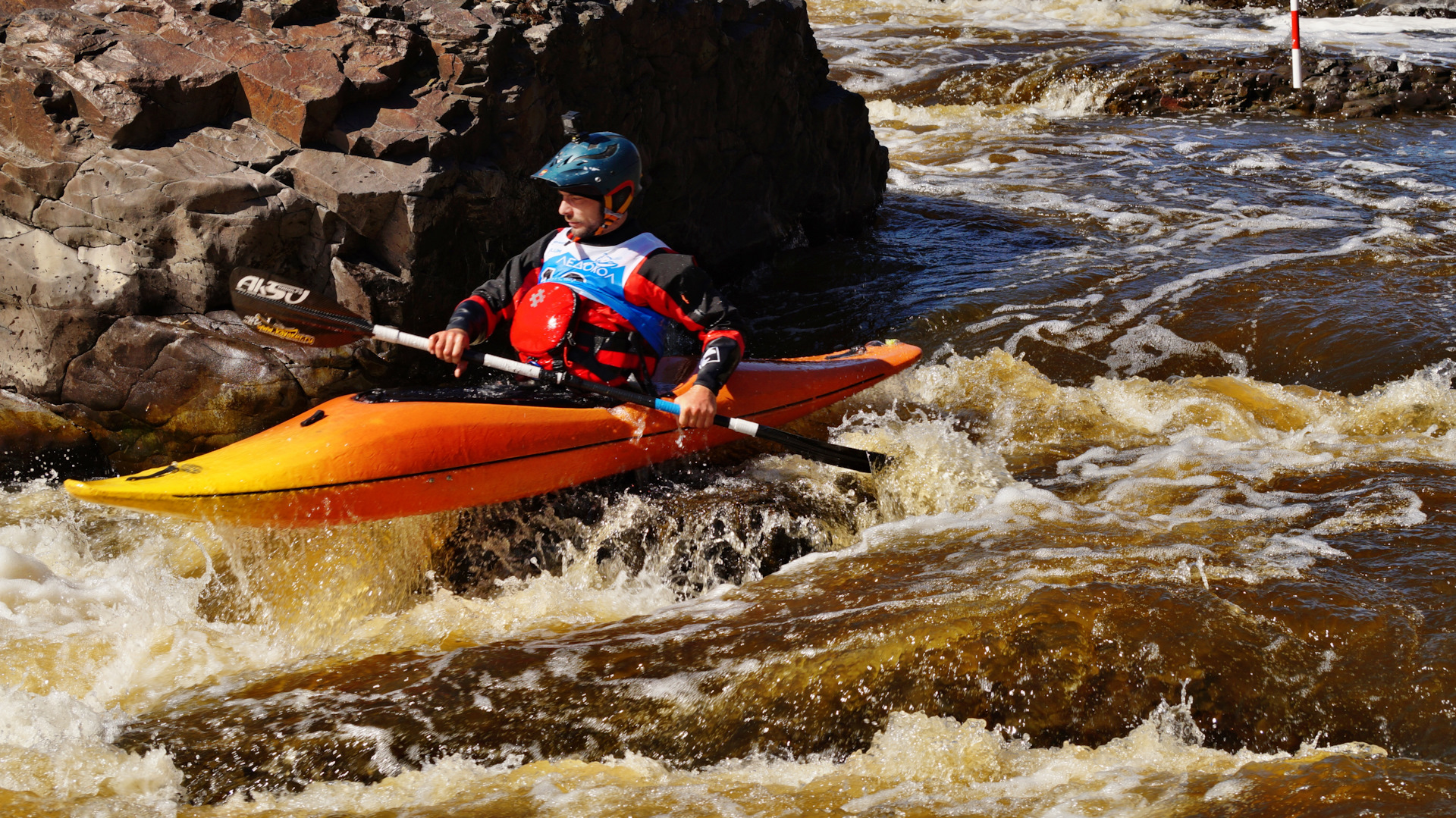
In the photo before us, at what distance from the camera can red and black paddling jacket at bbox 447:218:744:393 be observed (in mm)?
3777

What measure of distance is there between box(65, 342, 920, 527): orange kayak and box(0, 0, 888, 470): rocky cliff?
0.84m

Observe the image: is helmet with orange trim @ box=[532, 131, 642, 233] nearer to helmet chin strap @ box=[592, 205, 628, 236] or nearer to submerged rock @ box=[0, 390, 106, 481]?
helmet chin strap @ box=[592, 205, 628, 236]

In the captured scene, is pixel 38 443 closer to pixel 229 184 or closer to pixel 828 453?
pixel 229 184

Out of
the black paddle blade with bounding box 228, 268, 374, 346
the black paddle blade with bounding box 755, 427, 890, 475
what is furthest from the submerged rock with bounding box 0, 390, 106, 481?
the black paddle blade with bounding box 755, 427, 890, 475

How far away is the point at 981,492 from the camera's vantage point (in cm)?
395

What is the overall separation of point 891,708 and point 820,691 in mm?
169

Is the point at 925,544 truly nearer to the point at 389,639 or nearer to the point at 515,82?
the point at 389,639

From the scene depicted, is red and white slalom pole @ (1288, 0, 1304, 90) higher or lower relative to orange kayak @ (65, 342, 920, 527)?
higher

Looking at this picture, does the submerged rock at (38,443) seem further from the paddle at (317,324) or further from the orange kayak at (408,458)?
the orange kayak at (408,458)

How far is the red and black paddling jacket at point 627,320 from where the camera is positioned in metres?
3.78

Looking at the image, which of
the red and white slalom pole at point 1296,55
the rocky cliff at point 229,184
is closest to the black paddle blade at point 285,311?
the rocky cliff at point 229,184

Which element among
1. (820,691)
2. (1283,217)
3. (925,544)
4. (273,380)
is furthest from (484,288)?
(1283,217)

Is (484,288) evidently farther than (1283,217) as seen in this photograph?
No

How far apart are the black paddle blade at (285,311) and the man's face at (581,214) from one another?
2.53 feet
